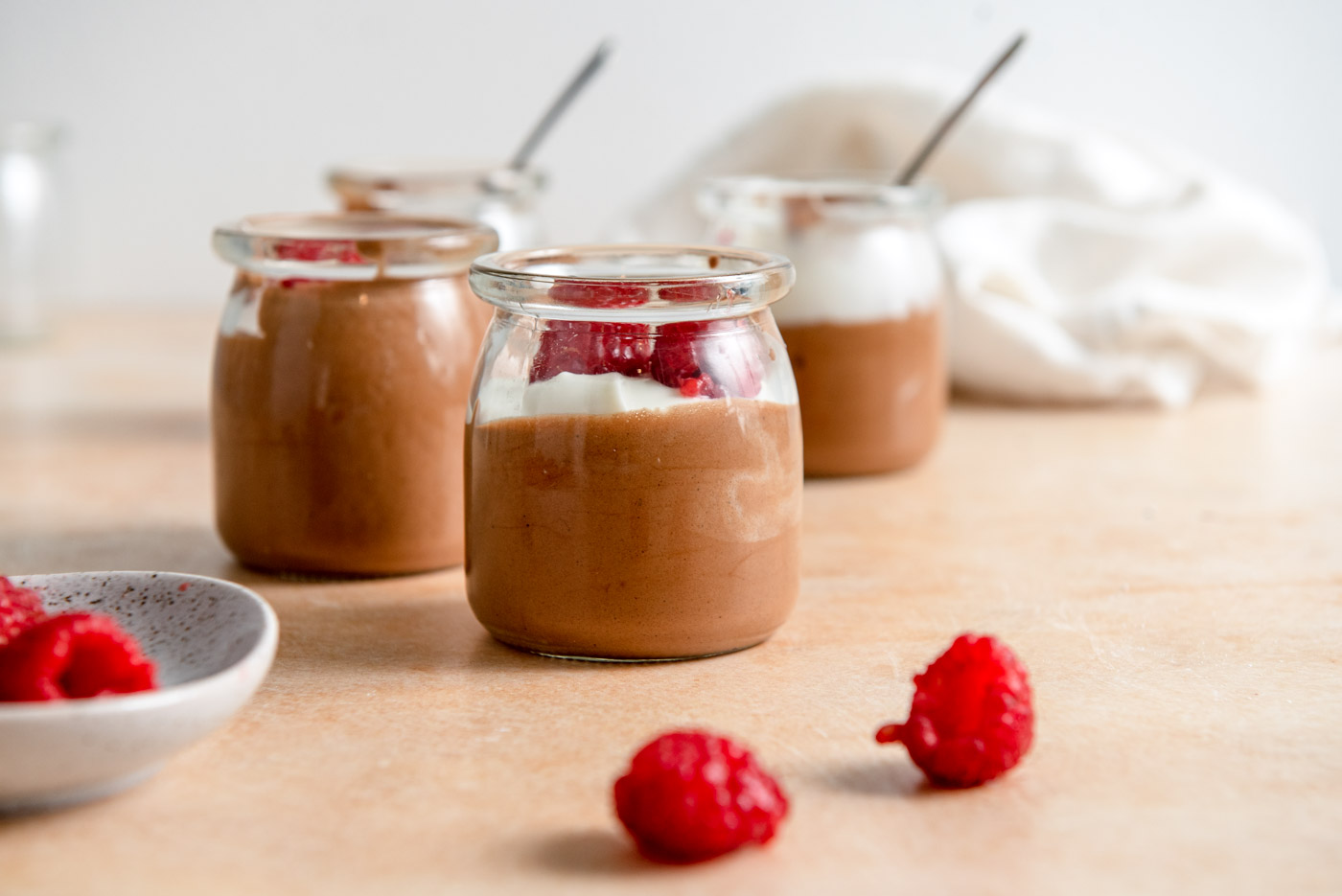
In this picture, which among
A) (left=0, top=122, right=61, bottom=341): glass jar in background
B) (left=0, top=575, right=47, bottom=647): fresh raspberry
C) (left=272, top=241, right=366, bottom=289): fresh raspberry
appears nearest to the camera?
(left=0, top=575, right=47, bottom=647): fresh raspberry

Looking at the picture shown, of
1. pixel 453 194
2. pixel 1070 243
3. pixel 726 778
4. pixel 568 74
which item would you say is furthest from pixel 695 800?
pixel 568 74

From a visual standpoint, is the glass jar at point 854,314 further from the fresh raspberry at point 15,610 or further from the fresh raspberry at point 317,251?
the fresh raspberry at point 15,610

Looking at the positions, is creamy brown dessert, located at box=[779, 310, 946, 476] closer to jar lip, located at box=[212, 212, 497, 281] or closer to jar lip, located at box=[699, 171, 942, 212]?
jar lip, located at box=[699, 171, 942, 212]

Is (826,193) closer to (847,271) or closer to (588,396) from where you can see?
(847,271)

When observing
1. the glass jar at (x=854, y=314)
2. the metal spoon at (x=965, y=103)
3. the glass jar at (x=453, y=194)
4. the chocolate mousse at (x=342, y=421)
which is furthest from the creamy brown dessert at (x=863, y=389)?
the chocolate mousse at (x=342, y=421)

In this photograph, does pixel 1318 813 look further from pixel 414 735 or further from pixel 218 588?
pixel 218 588

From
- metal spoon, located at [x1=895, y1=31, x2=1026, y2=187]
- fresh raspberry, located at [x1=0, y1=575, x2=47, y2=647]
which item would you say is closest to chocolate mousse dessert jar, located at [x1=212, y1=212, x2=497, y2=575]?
fresh raspberry, located at [x1=0, y1=575, x2=47, y2=647]
